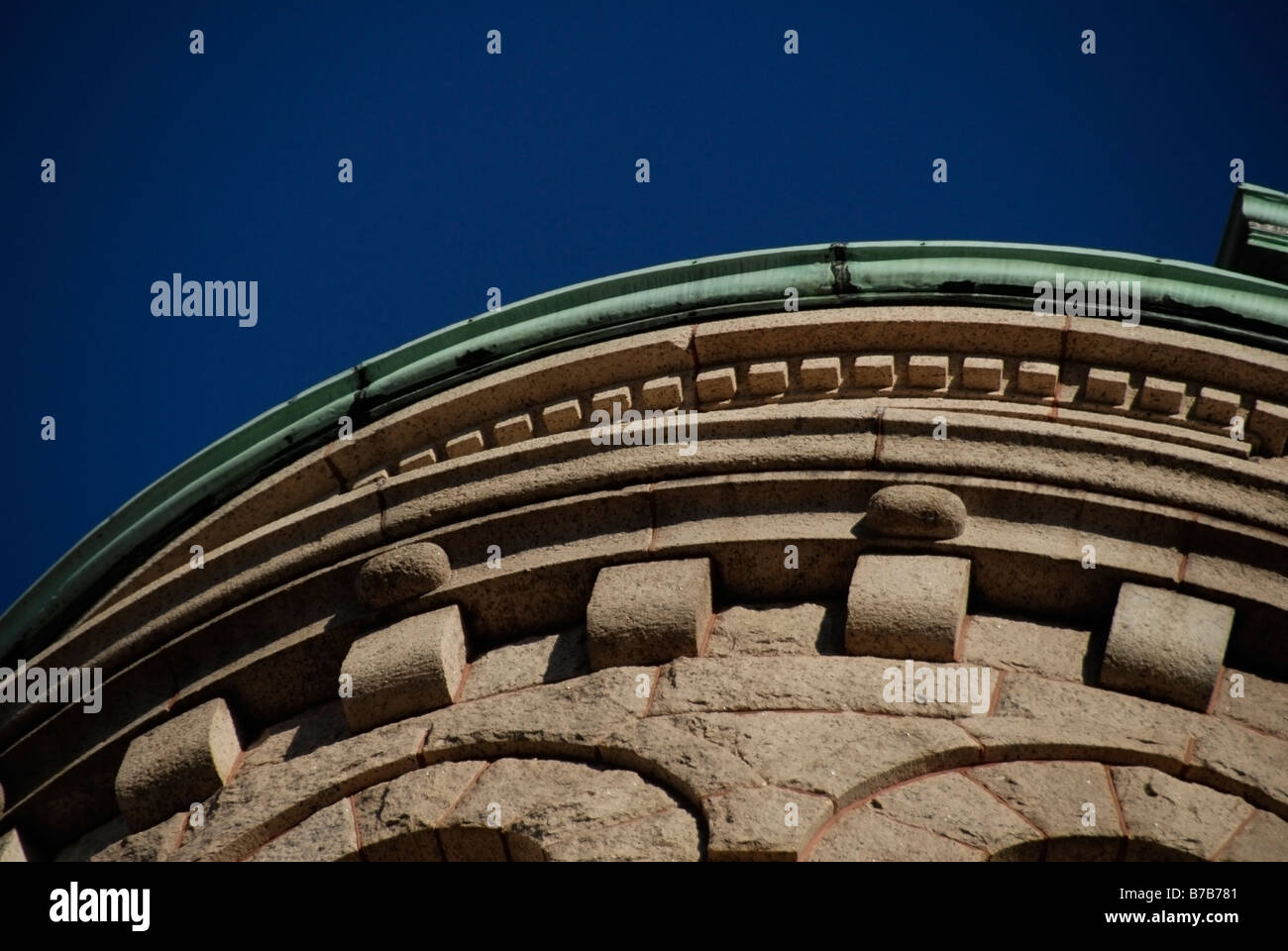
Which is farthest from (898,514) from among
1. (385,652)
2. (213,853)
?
(213,853)

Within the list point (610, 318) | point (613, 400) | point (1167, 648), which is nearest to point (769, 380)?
point (613, 400)

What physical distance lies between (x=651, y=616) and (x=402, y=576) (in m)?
1.29

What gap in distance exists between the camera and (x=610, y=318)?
9781mm

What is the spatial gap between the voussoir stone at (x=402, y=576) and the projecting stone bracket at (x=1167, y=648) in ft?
9.90

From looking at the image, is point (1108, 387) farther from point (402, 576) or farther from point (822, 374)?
point (402, 576)

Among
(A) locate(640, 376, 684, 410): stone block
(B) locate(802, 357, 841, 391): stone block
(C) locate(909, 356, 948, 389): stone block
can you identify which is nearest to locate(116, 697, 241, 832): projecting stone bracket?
(A) locate(640, 376, 684, 410): stone block

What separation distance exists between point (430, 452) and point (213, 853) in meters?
2.63

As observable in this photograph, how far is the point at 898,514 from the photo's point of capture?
26.7ft

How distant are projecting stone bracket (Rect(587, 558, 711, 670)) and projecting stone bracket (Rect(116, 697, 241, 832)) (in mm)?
1783

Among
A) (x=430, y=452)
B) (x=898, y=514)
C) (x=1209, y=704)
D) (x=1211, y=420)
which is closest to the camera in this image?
(x=1209, y=704)

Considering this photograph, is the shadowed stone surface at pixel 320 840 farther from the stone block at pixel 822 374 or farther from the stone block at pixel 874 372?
the stone block at pixel 874 372

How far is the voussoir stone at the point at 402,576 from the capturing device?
8.62m

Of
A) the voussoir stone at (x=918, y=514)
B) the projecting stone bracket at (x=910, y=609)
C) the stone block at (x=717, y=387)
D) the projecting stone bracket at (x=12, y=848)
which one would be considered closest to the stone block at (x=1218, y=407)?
the voussoir stone at (x=918, y=514)
